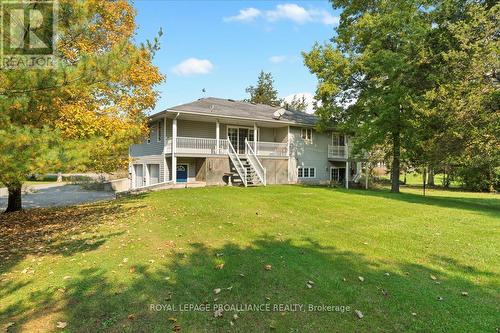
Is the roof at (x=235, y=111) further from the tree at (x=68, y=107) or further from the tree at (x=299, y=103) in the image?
the tree at (x=299, y=103)

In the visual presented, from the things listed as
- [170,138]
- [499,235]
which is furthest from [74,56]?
[499,235]

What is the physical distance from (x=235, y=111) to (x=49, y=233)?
1592 centimetres

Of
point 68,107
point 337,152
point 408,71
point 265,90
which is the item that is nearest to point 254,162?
point 337,152

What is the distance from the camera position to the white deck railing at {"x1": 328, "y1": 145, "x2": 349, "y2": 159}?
2686 centimetres

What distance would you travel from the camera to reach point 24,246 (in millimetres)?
7613

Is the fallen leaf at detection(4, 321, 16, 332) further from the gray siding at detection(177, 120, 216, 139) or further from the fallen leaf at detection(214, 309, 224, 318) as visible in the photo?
the gray siding at detection(177, 120, 216, 139)

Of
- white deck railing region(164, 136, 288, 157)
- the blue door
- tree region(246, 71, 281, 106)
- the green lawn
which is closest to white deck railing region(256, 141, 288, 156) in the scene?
white deck railing region(164, 136, 288, 157)

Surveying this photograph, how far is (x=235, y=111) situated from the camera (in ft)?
75.6

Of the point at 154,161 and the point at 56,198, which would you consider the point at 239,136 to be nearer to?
the point at 154,161

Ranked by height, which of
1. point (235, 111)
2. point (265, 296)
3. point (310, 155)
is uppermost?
point (235, 111)

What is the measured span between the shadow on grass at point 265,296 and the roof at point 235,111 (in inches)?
586

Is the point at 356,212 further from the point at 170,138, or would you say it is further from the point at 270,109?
the point at 270,109

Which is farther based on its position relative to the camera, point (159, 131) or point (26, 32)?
point (159, 131)

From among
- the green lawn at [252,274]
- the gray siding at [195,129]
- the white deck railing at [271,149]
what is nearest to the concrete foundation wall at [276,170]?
the white deck railing at [271,149]
